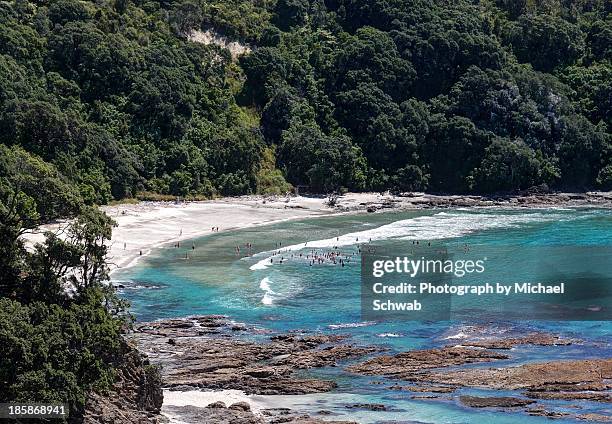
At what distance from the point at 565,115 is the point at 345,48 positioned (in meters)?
33.1

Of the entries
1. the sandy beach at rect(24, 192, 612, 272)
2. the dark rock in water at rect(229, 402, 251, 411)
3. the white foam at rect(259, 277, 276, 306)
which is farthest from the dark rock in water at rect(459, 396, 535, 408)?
the sandy beach at rect(24, 192, 612, 272)

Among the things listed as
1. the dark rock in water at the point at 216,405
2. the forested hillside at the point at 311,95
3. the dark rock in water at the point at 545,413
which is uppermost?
the forested hillside at the point at 311,95

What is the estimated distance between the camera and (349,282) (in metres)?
63.6

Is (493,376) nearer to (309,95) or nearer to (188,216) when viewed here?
(188,216)

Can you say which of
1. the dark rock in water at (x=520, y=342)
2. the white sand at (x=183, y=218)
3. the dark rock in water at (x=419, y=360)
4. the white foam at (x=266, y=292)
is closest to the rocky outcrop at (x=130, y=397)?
the dark rock in water at (x=419, y=360)

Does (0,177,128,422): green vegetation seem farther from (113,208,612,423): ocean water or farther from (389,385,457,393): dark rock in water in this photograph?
(389,385,457,393): dark rock in water

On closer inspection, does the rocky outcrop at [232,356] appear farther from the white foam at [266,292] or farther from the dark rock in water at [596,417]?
the dark rock in water at [596,417]

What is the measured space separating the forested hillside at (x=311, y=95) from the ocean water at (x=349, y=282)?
16.3 m

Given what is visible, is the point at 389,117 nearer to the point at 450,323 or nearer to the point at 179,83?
the point at 179,83

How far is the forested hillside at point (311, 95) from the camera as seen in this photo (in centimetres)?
9931

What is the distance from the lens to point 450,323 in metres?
51.8

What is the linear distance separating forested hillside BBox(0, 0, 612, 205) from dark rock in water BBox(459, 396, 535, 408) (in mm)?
55632

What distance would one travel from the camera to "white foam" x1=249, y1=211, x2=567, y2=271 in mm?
78875

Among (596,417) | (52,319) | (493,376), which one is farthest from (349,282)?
(52,319)
